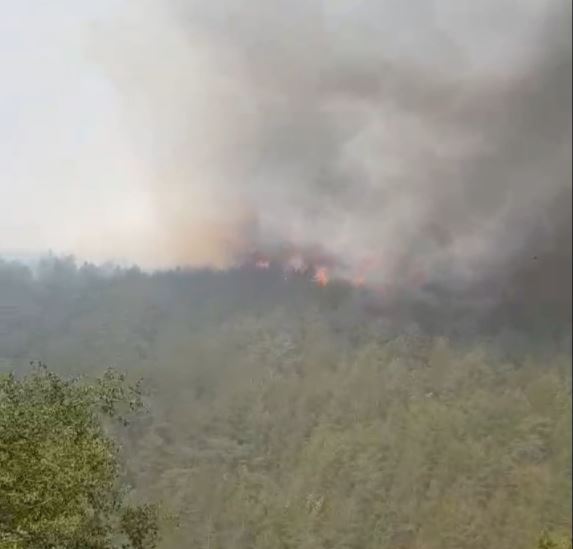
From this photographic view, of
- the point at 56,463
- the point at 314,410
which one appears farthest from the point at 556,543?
the point at 314,410

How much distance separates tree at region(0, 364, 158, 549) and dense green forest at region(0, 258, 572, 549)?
26012 mm

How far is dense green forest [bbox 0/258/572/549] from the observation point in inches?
1891

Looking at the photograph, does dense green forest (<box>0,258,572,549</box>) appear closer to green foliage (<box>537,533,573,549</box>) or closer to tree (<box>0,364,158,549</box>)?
green foliage (<box>537,533,573,549</box>)

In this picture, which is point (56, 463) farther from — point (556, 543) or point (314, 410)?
point (314, 410)

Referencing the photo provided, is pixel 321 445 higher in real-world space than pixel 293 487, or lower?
higher

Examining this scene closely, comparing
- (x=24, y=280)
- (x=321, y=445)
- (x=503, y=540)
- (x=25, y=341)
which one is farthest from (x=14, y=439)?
(x=321, y=445)

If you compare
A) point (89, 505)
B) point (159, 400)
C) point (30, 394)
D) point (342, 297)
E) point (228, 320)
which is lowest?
point (89, 505)

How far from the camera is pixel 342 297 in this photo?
65.6 m

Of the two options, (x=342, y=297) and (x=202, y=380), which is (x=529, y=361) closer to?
(x=202, y=380)

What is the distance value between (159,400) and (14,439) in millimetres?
47346

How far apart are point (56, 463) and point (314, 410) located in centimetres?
6586

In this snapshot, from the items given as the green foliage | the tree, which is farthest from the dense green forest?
the tree

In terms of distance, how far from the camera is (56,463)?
9.71 m

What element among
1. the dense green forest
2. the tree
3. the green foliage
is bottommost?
the tree
